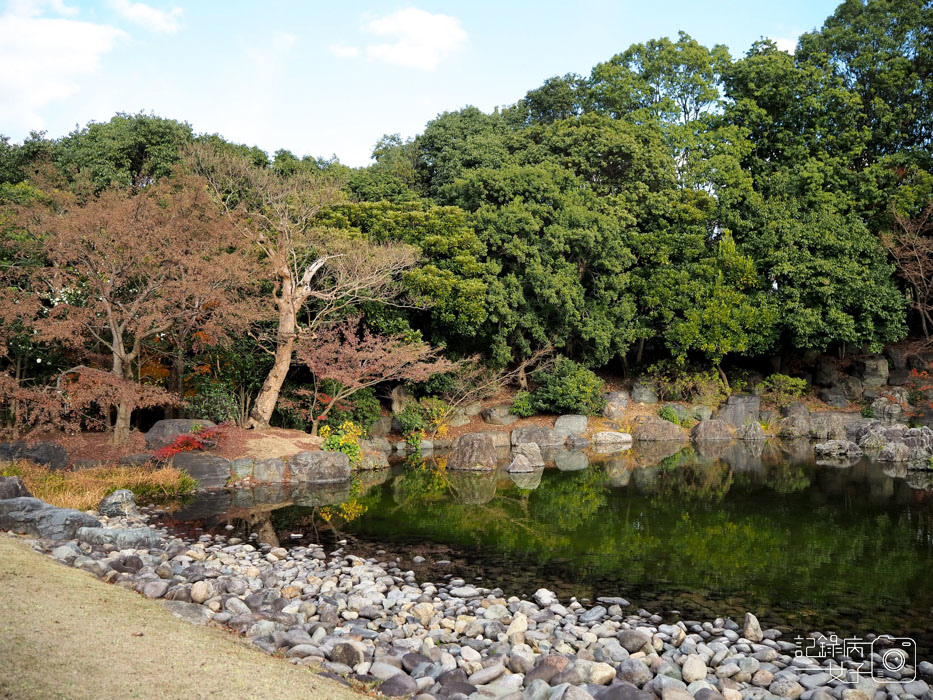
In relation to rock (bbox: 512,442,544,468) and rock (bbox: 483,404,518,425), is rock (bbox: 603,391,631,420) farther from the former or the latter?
rock (bbox: 512,442,544,468)

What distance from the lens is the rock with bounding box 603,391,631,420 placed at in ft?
80.7

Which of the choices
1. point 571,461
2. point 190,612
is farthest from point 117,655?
point 571,461

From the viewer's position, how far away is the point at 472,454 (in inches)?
725

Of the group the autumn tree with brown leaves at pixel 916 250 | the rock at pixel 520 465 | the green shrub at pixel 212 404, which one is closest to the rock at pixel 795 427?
the autumn tree with brown leaves at pixel 916 250

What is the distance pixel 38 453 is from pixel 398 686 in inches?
432

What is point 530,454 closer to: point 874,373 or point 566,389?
point 566,389

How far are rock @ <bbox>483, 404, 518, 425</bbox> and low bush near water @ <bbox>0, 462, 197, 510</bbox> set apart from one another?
11.3 m

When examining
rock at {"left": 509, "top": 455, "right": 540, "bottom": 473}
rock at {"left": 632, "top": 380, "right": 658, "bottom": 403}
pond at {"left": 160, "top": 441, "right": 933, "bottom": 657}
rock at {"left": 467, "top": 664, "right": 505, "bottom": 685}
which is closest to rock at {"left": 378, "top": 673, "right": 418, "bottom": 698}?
rock at {"left": 467, "top": 664, "right": 505, "bottom": 685}

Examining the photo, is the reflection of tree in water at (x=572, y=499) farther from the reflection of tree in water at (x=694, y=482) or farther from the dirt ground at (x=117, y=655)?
the dirt ground at (x=117, y=655)

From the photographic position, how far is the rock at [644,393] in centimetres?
2577

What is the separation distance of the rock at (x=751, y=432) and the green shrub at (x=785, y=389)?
7.16ft

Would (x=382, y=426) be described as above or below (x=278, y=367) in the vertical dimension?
below

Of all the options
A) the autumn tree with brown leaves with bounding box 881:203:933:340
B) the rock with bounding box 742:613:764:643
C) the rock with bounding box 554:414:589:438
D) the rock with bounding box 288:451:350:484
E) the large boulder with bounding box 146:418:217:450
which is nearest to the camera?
the rock with bounding box 742:613:764:643

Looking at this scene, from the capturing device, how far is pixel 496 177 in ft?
73.6
